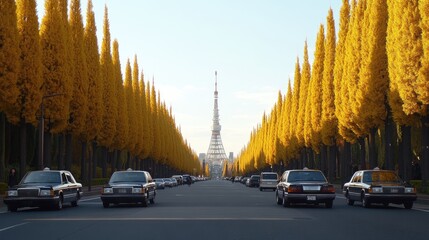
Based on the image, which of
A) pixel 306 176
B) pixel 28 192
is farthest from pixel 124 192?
pixel 306 176

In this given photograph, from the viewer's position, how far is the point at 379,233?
17312mm

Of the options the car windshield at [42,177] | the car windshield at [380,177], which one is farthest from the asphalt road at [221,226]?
the car windshield at [42,177]

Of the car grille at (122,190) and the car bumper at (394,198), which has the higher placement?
the car grille at (122,190)

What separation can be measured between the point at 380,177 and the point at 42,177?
45.6ft

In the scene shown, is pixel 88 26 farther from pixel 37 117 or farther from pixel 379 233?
pixel 379 233

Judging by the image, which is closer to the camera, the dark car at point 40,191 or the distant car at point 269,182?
the dark car at point 40,191

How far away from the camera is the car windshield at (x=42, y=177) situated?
95.6ft

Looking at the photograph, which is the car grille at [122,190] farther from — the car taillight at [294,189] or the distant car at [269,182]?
the distant car at [269,182]

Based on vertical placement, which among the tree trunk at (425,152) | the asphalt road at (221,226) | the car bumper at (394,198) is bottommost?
the asphalt road at (221,226)

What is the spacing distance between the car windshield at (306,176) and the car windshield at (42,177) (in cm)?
959

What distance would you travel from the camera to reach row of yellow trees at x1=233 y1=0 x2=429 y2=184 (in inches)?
1517

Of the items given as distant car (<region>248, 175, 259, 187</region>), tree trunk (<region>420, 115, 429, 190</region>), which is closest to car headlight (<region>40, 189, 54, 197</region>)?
tree trunk (<region>420, 115, 429, 190</region>)

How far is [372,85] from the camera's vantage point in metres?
47.7

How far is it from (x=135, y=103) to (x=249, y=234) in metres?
75.9
